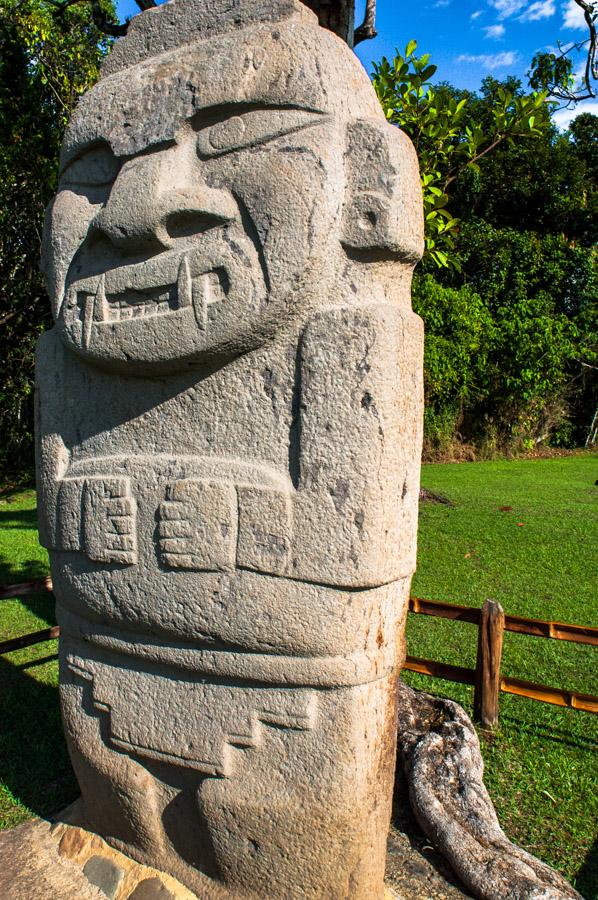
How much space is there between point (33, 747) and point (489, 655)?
206cm

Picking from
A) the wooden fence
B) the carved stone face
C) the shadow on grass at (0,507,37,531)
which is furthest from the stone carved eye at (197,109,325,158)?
Answer: the shadow on grass at (0,507,37,531)

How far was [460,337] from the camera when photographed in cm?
1105

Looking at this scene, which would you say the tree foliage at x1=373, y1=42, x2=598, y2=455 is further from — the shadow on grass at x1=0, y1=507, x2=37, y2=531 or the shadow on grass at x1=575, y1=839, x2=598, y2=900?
the shadow on grass at x1=575, y1=839, x2=598, y2=900

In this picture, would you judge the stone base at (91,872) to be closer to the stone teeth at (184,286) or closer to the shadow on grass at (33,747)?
the shadow on grass at (33,747)

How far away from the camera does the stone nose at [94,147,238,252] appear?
1655mm

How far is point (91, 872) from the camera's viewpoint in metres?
2.03

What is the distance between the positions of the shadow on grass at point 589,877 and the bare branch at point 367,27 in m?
4.01

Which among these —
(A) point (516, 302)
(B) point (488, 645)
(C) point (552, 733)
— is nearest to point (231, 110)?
(B) point (488, 645)

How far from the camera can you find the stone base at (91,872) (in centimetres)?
195

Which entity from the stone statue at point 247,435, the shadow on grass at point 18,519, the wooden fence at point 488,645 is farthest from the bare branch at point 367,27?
the shadow on grass at point 18,519

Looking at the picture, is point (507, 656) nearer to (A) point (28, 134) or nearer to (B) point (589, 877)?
(B) point (589, 877)

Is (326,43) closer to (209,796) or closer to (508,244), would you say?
(209,796)

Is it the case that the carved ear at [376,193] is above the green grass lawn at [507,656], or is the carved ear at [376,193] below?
above

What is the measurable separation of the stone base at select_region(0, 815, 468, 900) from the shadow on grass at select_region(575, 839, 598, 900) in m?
0.45
